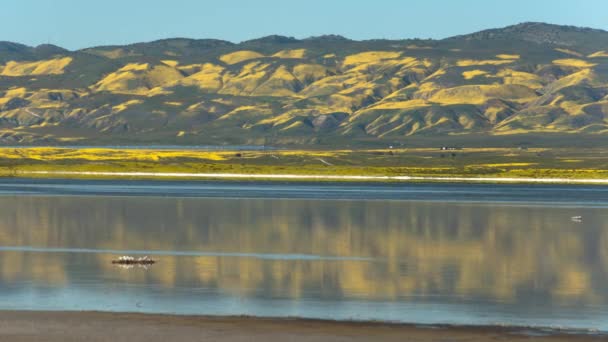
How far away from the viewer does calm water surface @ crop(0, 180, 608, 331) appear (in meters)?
37.3

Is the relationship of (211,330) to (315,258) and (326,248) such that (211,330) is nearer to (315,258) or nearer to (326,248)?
(315,258)

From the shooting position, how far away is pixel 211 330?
31.7m

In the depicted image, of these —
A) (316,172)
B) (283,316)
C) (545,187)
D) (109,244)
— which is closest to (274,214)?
(109,244)

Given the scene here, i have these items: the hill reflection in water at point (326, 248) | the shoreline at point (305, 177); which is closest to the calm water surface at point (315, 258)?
the hill reflection in water at point (326, 248)

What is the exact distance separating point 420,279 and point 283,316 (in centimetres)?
1112

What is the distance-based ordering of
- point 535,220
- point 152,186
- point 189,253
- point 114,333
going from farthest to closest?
point 152,186 → point 535,220 → point 189,253 → point 114,333

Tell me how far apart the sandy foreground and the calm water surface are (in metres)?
1.76

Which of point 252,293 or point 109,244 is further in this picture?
point 109,244

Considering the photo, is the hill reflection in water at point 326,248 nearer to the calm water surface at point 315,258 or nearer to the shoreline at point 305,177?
the calm water surface at point 315,258

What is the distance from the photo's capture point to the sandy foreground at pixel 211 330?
100 ft

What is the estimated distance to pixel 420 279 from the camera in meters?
45.0

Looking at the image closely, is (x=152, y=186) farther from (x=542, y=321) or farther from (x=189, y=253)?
(x=542, y=321)

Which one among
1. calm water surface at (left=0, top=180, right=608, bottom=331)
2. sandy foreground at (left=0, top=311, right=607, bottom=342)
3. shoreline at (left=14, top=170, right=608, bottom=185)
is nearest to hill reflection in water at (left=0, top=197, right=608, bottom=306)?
calm water surface at (left=0, top=180, right=608, bottom=331)

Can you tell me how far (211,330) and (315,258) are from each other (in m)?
21.7
